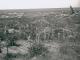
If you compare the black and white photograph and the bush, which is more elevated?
the black and white photograph

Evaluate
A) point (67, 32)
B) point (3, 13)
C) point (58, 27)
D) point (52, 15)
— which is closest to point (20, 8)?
point (3, 13)

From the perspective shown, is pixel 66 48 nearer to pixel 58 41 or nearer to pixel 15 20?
pixel 58 41

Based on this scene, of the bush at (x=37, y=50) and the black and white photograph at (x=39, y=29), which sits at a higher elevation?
the black and white photograph at (x=39, y=29)

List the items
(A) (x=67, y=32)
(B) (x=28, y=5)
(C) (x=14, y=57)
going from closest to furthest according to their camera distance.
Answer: (C) (x=14, y=57), (A) (x=67, y=32), (B) (x=28, y=5)

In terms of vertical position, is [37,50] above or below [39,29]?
below

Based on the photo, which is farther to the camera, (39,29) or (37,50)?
(39,29)
